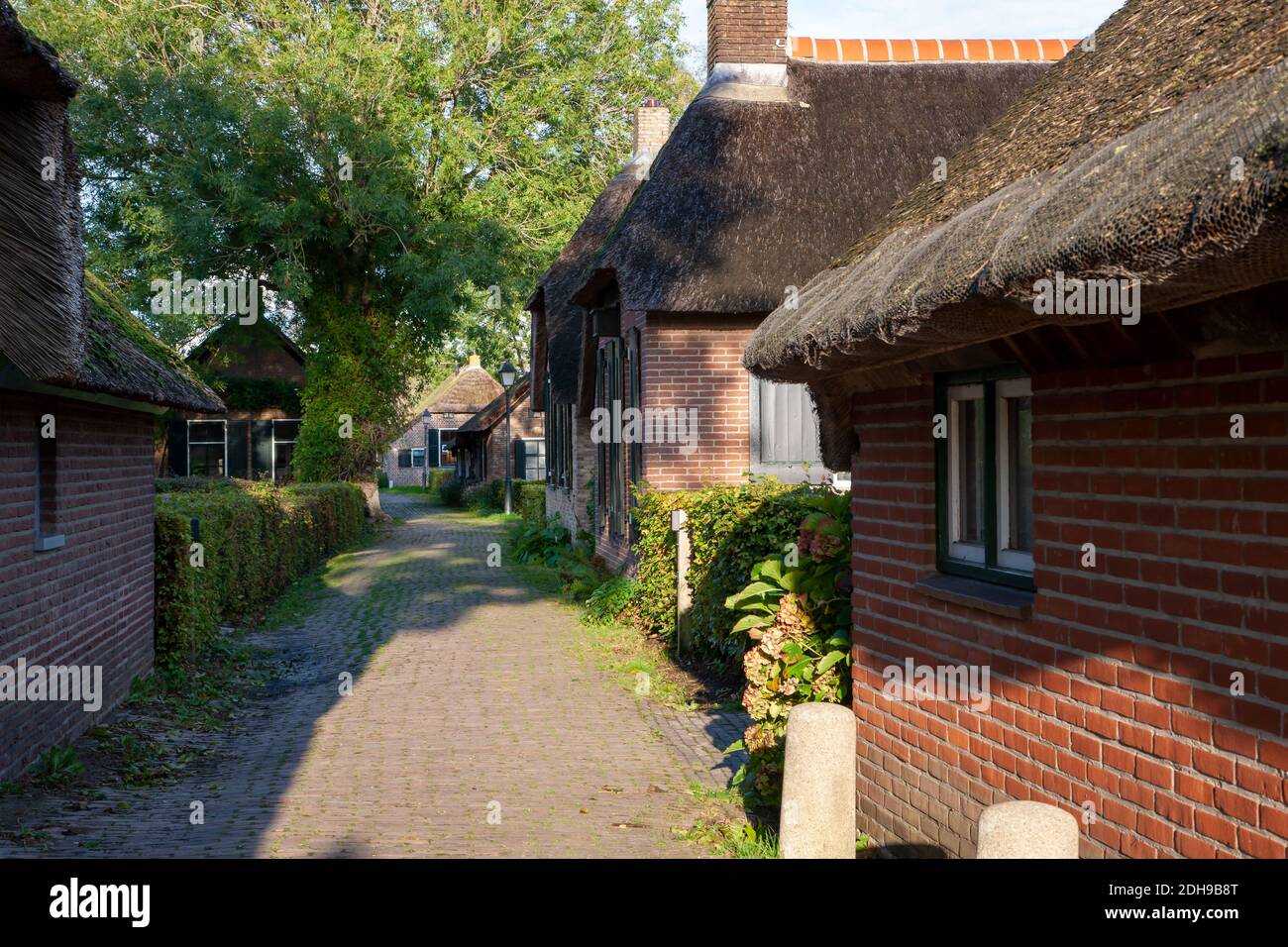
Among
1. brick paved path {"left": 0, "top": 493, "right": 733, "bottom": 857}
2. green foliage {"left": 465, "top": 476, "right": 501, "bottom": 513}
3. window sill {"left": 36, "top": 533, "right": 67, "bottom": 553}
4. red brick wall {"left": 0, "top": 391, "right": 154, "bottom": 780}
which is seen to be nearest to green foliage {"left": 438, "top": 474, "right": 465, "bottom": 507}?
green foliage {"left": 465, "top": 476, "right": 501, "bottom": 513}

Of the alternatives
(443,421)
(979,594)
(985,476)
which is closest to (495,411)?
(443,421)

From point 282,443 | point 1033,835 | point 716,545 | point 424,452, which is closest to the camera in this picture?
point 1033,835

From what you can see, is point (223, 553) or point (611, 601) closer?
point (223, 553)

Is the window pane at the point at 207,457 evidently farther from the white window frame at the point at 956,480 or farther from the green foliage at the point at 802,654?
the white window frame at the point at 956,480

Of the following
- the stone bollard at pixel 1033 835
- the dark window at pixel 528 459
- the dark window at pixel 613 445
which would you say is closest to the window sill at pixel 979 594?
the stone bollard at pixel 1033 835

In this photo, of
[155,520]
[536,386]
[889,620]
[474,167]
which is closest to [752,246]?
[155,520]

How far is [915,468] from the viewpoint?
5676 millimetres

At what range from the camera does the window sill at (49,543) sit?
26.6 ft

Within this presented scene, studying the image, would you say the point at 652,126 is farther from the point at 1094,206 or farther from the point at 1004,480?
the point at 1094,206

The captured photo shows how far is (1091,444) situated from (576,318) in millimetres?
20663

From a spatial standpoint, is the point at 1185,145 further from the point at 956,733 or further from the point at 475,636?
the point at 475,636

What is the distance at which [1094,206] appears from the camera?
130 inches

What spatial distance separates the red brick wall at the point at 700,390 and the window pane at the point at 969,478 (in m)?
9.20

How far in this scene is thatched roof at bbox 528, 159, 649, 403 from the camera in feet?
79.4
